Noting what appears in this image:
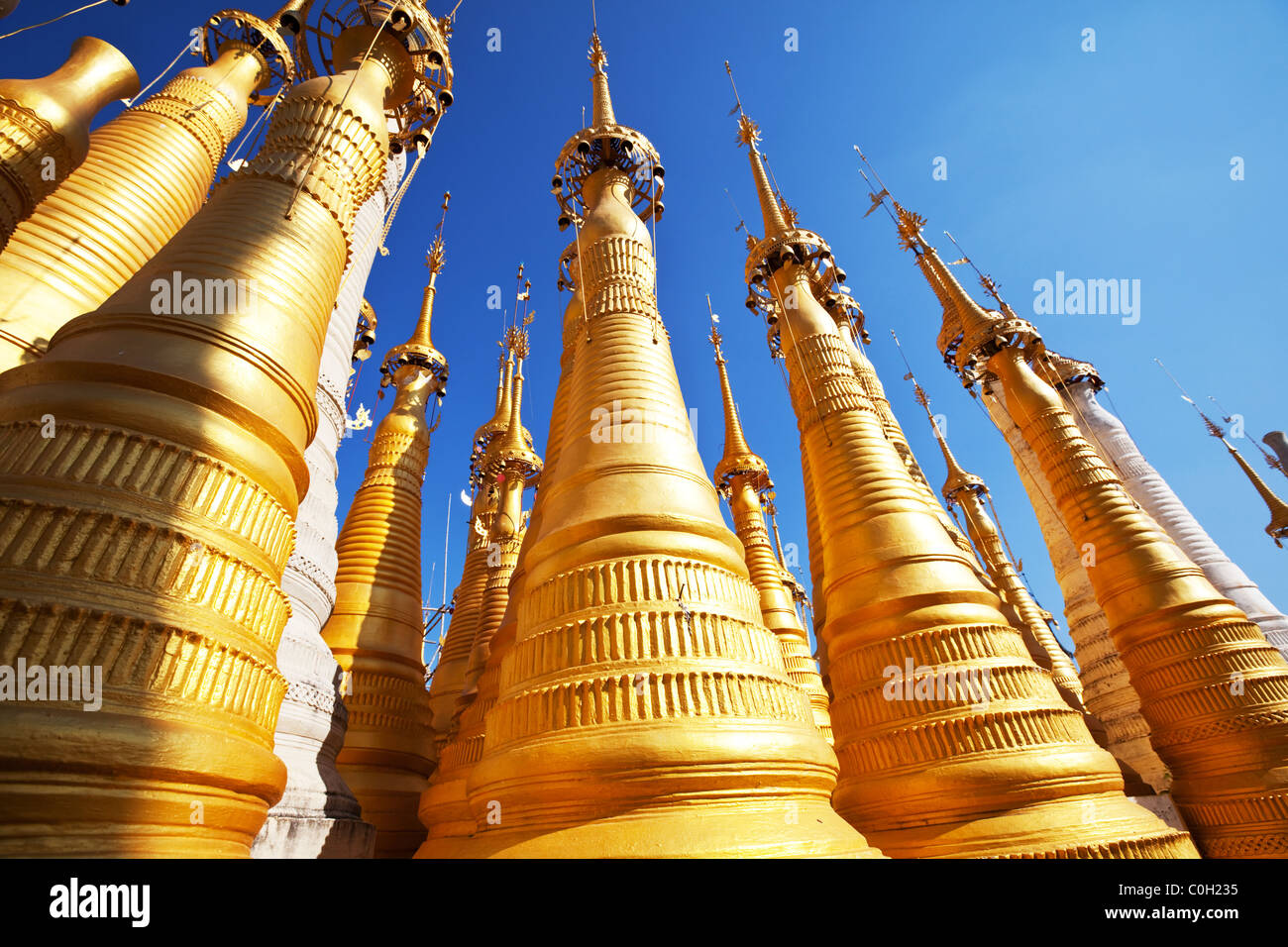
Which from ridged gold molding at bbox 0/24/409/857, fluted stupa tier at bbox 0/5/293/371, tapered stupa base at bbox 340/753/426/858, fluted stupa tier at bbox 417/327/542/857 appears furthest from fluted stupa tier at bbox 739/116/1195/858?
fluted stupa tier at bbox 0/5/293/371

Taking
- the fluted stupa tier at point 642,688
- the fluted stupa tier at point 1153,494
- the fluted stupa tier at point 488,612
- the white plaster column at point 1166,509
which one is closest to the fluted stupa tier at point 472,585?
the fluted stupa tier at point 488,612

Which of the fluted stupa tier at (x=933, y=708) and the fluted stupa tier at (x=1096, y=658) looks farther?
the fluted stupa tier at (x=1096, y=658)

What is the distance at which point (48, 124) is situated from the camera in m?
4.72

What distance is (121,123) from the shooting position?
6934 mm

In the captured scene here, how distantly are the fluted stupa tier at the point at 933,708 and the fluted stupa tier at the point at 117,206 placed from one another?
23.9 feet

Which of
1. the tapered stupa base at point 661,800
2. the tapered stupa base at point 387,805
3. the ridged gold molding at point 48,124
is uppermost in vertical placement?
the ridged gold molding at point 48,124

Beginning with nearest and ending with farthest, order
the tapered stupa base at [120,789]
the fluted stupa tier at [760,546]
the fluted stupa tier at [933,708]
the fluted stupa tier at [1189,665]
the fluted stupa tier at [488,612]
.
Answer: the tapered stupa base at [120,789] → the fluted stupa tier at [933,708] → the fluted stupa tier at [488,612] → the fluted stupa tier at [1189,665] → the fluted stupa tier at [760,546]

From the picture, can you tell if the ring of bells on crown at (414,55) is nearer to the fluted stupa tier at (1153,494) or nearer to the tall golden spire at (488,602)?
the tall golden spire at (488,602)

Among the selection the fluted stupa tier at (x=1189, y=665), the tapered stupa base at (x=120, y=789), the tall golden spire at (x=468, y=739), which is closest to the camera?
the tapered stupa base at (x=120, y=789)

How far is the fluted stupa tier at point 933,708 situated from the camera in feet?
16.1

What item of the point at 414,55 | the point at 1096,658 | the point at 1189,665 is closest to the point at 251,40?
the point at 414,55

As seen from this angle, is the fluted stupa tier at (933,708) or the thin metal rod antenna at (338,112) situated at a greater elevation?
the thin metal rod antenna at (338,112)
